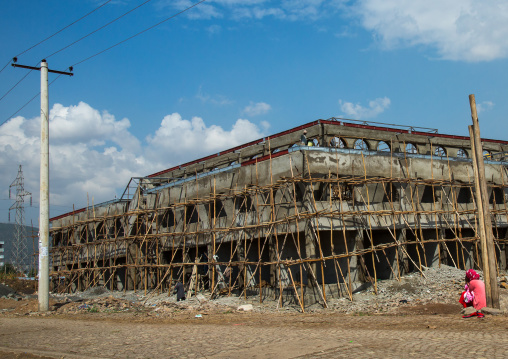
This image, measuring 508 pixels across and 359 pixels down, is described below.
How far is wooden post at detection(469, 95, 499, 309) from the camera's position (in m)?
13.1

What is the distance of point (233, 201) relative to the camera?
24.7m

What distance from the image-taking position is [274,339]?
36.3 feet

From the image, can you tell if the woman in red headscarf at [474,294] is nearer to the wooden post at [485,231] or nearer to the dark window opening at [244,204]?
the wooden post at [485,231]

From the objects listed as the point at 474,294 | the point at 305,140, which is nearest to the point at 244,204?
the point at 305,140

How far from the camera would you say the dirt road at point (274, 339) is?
8992 millimetres

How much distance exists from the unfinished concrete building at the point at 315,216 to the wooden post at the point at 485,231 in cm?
677

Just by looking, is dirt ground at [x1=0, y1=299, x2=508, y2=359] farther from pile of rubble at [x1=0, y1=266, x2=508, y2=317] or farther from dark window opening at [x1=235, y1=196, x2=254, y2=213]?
dark window opening at [x1=235, y1=196, x2=254, y2=213]

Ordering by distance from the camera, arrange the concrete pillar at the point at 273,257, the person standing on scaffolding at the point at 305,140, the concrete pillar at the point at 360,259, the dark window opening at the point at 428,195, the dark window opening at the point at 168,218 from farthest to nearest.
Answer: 1. the dark window opening at the point at 168,218
2. the dark window opening at the point at 428,195
3. the person standing on scaffolding at the point at 305,140
4. the concrete pillar at the point at 273,257
5. the concrete pillar at the point at 360,259

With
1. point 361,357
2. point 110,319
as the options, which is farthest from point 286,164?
point 361,357

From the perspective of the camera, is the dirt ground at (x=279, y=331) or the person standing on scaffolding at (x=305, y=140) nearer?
the dirt ground at (x=279, y=331)

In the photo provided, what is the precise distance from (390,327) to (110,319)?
32.3 feet

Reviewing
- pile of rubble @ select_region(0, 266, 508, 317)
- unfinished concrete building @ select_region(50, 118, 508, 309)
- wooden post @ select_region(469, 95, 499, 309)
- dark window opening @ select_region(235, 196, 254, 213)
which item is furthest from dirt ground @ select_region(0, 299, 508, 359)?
dark window opening @ select_region(235, 196, 254, 213)

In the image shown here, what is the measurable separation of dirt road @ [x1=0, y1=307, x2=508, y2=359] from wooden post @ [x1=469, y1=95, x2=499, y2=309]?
3.46ft

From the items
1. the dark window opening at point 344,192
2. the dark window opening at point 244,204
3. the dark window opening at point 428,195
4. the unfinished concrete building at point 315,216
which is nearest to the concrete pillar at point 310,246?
the unfinished concrete building at point 315,216
